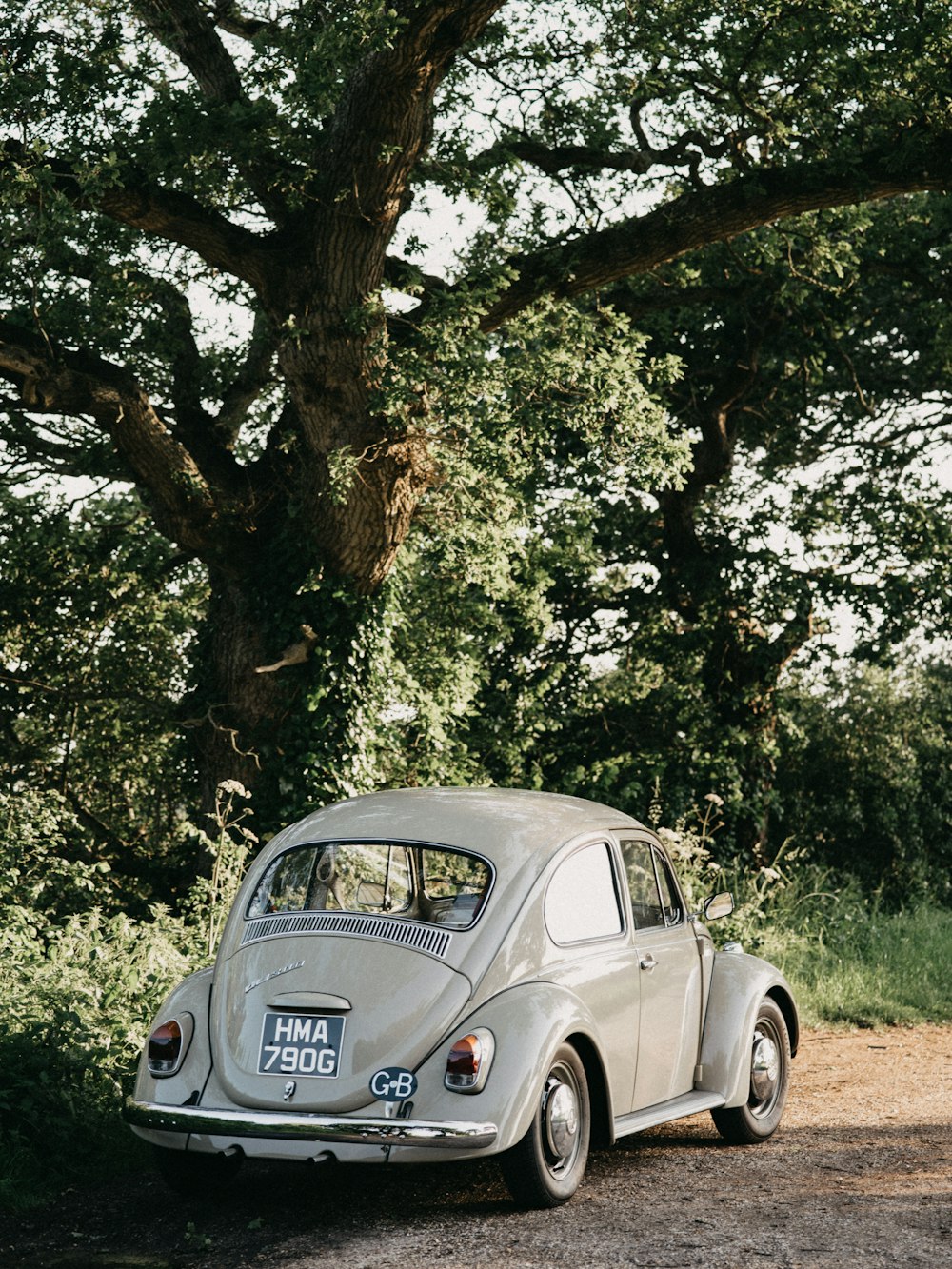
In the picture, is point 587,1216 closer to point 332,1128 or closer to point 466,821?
point 332,1128

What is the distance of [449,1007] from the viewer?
5.79 metres

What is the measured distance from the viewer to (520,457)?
13.5 metres

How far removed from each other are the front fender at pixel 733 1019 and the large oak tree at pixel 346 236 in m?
6.15

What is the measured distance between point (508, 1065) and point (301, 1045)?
2.91ft

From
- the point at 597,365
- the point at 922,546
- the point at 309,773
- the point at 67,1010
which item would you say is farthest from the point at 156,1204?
the point at 922,546

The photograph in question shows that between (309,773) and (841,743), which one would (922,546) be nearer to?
(841,743)

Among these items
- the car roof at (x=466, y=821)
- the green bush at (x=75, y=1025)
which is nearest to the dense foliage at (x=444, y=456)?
the green bush at (x=75, y=1025)

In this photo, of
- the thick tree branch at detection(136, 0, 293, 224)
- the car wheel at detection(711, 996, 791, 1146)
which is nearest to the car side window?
the car wheel at detection(711, 996, 791, 1146)

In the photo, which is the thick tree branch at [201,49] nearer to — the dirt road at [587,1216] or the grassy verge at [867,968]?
the grassy verge at [867,968]

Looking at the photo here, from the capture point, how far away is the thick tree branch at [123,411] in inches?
512

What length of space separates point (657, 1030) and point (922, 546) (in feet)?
42.0

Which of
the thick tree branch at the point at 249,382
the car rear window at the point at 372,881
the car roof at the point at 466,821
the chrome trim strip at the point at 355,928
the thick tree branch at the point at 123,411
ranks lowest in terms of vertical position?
the chrome trim strip at the point at 355,928

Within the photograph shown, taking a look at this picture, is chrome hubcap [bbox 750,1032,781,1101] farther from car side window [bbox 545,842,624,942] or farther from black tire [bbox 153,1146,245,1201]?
black tire [bbox 153,1146,245,1201]

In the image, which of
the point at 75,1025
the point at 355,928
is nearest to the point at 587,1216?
the point at 355,928
